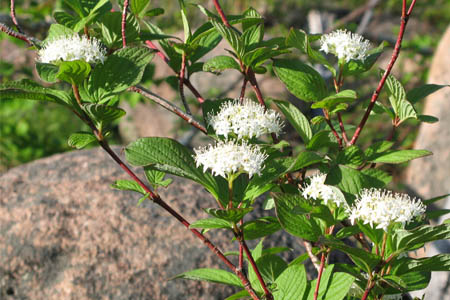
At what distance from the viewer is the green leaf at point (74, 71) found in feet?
2.72

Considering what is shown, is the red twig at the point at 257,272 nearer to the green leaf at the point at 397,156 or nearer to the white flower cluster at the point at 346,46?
the green leaf at the point at 397,156

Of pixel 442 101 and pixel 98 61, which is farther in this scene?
pixel 442 101

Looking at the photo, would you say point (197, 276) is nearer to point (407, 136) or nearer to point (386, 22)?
point (407, 136)

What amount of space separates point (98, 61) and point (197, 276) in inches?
17.2

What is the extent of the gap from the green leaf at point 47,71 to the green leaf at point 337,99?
45cm

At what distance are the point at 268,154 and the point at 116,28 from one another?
0.38m

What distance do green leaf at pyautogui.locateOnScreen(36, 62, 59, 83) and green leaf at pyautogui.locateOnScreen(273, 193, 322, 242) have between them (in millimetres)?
412

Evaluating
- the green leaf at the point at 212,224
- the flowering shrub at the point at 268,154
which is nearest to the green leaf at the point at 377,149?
the flowering shrub at the point at 268,154

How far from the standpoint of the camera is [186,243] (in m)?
1.91

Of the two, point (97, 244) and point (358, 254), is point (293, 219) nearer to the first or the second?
point (358, 254)

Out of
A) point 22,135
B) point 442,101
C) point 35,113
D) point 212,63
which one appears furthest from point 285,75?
point 35,113

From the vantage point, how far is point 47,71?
0.89 metres

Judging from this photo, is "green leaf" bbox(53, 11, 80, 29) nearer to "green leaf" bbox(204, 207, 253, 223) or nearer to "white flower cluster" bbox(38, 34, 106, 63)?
"white flower cluster" bbox(38, 34, 106, 63)

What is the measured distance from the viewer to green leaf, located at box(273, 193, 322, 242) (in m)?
0.84
